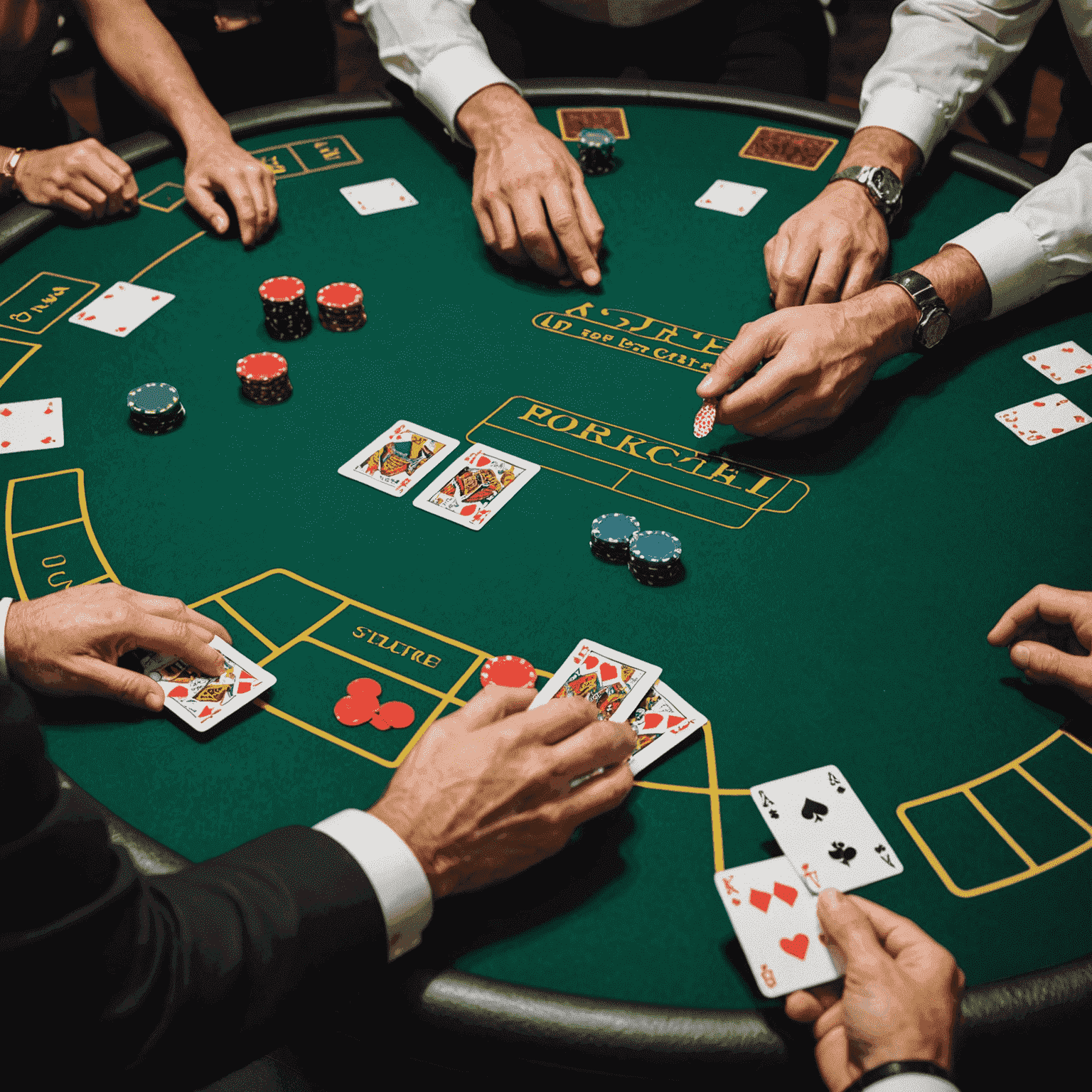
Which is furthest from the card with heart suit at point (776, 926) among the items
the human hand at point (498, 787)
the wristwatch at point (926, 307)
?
the wristwatch at point (926, 307)

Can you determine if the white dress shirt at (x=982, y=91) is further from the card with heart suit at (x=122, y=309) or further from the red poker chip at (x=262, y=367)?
the card with heart suit at (x=122, y=309)

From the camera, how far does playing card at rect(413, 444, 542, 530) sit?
1739 millimetres

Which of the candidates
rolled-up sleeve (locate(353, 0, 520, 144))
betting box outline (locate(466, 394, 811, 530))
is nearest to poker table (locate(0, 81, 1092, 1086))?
betting box outline (locate(466, 394, 811, 530))

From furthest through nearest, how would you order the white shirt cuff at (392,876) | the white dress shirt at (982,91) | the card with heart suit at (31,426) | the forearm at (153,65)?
1. the forearm at (153,65)
2. the white dress shirt at (982,91)
3. the card with heart suit at (31,426)
4. the white shirt cuff at (392,876)

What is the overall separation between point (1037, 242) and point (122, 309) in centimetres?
195

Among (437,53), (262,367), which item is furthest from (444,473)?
(437,53)

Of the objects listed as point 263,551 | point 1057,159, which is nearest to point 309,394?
point 263,551

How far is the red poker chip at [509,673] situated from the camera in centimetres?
144

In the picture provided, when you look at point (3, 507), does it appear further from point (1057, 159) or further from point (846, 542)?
point (1057, 159)

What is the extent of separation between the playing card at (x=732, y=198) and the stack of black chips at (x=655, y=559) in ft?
4.02

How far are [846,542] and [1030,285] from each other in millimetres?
889

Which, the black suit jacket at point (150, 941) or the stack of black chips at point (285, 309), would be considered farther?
the stack of black chips at point (285, 309)

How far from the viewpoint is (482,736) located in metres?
1.28

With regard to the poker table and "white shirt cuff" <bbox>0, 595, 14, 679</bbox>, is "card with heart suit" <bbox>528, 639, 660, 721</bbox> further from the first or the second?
"white shirt cuff" <bbox>0, 595, 14, 679</bbox>
